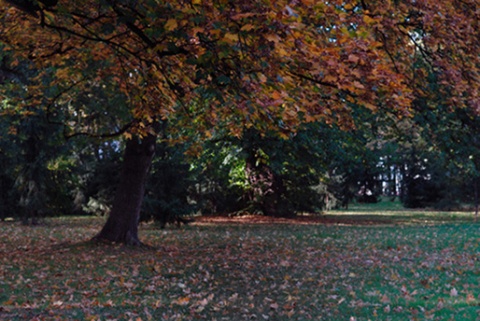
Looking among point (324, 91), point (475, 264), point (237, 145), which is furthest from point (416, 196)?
point (324, 91)

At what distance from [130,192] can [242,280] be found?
16.6 feet

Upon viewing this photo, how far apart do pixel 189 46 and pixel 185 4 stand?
757 millimetres

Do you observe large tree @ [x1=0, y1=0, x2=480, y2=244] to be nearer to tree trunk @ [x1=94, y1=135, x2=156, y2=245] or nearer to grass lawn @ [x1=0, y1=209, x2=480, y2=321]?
tree trunk @ [x1=94, y1=135, x2=156, y2=245]

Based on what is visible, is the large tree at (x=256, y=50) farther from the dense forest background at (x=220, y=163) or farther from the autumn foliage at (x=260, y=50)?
the dense forest background at (x=220, y=163)

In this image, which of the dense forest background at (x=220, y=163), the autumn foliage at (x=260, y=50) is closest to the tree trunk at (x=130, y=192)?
the dense forest background at (x=220, y=163)

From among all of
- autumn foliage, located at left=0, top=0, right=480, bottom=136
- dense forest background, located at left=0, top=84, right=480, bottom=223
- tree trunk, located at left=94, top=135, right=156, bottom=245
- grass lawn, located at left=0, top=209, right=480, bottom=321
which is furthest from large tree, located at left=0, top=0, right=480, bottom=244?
dense forest background, located at left=0, top=84, right=480, bottom=223

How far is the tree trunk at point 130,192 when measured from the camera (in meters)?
13.8

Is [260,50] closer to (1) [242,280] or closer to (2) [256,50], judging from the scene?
(2) [256,50]

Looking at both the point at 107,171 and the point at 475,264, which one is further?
A: the point at 107,171

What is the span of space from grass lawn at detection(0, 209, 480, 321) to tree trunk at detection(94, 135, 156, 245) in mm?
574

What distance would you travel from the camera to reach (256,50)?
5.75 metres

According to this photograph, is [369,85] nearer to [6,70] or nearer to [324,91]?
[324,91]

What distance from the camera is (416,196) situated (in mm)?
52594

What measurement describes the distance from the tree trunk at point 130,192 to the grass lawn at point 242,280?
22.6 inches
